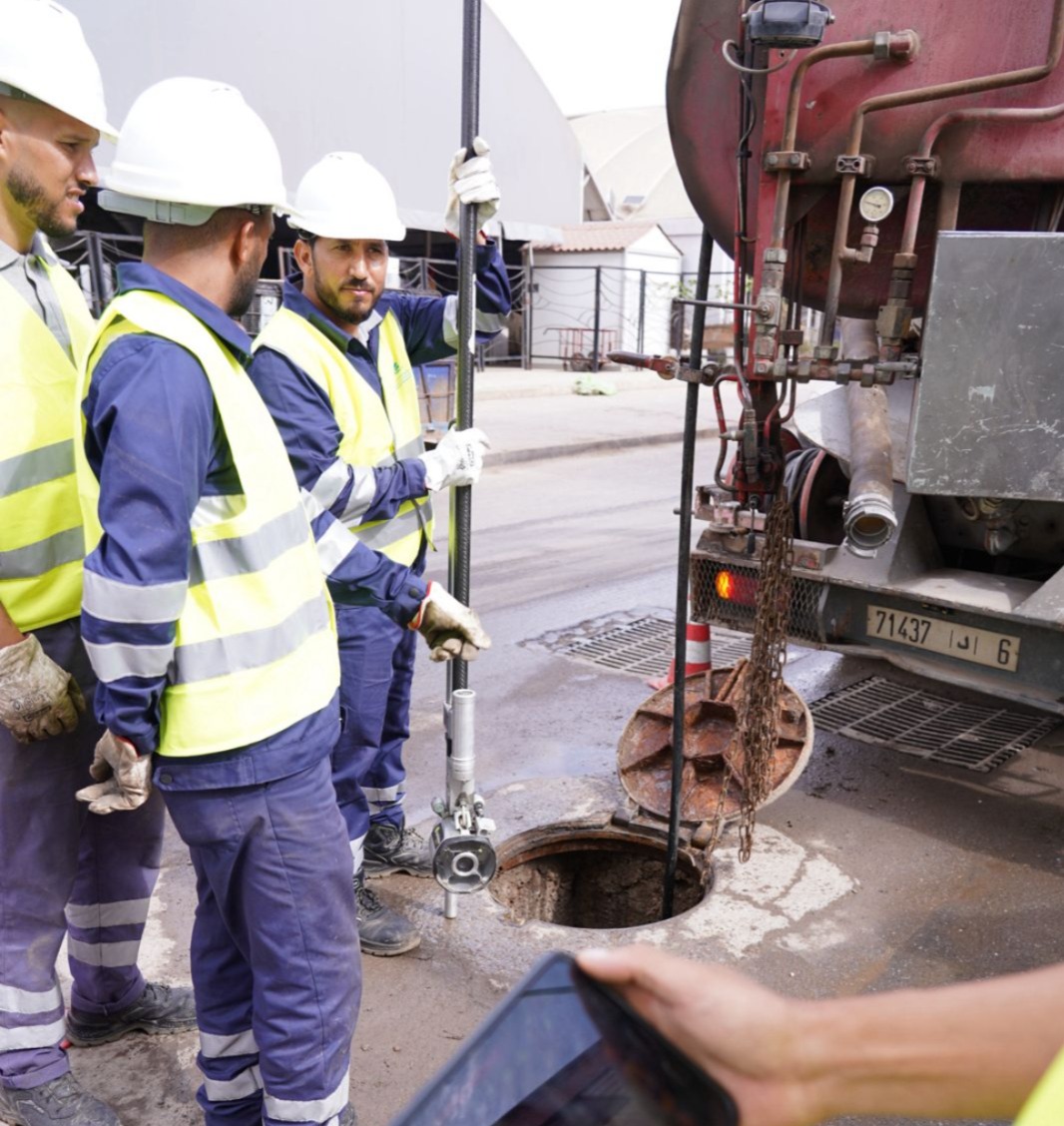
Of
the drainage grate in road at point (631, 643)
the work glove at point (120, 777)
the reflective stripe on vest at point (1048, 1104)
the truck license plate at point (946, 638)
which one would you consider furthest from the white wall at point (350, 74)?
the reflective stripe on vest at point (1048, 1104)

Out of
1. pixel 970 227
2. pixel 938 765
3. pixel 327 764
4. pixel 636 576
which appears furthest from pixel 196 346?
pixel 636 576

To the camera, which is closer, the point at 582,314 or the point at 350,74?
the point at 350,74

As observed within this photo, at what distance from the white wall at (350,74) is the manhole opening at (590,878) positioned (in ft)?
39.2

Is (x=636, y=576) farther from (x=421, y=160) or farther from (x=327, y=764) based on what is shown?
(x=421, y=160)

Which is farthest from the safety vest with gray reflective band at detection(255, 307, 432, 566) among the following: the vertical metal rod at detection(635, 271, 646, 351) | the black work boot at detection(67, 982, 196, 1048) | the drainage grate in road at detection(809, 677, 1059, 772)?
the vertical metal rod at detection(635, 271, 646, 351)

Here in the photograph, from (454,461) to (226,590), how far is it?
1.17 metres

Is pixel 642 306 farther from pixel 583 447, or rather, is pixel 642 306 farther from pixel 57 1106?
pixel 57 1106

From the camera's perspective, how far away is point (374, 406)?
10.1ft

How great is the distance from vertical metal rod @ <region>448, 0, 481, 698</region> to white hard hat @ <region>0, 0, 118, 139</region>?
38.2 inches

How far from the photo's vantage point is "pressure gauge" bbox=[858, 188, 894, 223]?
3135 mm

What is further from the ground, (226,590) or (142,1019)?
(226,590)

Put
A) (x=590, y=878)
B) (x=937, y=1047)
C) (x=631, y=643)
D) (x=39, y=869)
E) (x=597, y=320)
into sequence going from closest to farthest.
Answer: (x=937, y=1047) < (x=39, y=869) < (x=590, y=878) < (x=631, y=643) < (x=597, y=320)

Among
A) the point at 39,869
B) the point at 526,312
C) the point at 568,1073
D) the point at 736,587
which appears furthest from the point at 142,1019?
the point at 526,312

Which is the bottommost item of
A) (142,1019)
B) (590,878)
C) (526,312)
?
(590,878)
